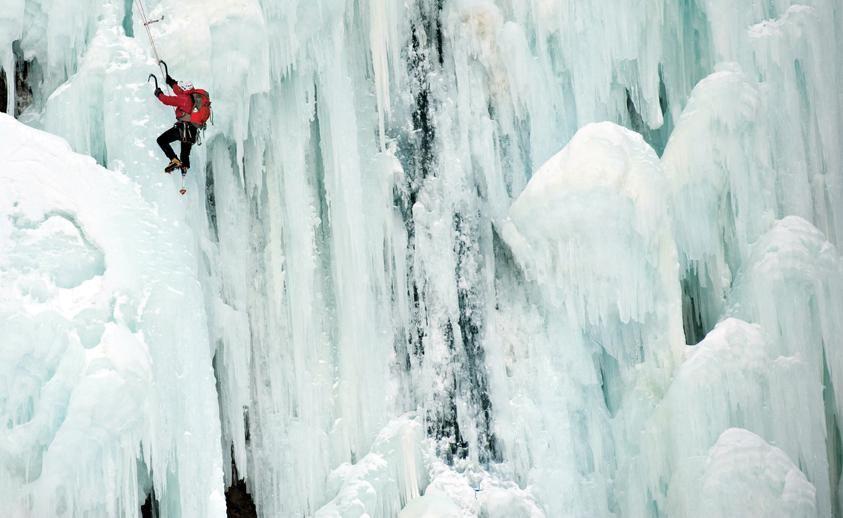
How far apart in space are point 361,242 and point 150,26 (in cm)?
267

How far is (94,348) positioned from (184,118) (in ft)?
6.28

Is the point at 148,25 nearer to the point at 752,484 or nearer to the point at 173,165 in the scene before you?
the point at 173,165

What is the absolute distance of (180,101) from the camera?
755cm

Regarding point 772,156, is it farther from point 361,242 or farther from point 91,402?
point 91,402

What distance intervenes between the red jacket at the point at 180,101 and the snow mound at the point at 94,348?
67 cm

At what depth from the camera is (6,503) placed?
6691 mm

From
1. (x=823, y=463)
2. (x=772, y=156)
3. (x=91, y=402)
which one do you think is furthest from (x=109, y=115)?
(x=823, y=463)

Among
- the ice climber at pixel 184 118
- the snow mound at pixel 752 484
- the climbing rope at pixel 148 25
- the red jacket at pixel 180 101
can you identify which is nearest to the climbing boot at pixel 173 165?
the ice climber at pixel 184 118

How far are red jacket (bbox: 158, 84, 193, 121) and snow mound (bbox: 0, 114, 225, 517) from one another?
672 millimetres

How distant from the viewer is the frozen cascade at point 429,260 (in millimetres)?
7301

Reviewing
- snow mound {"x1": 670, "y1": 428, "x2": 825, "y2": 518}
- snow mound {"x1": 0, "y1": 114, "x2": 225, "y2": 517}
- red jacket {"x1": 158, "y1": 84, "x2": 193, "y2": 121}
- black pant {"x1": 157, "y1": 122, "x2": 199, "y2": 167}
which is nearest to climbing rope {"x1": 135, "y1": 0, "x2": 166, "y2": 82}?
red jacket {"x1": 158, "y1": 84, "x2": 193, "y2": 121}

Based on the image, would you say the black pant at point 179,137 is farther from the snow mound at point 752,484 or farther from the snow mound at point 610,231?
the snow mound at point 752,484

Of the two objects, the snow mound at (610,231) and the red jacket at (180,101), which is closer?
the red jacket at (180,101)

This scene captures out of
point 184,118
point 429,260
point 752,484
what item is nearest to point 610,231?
point 429,260
